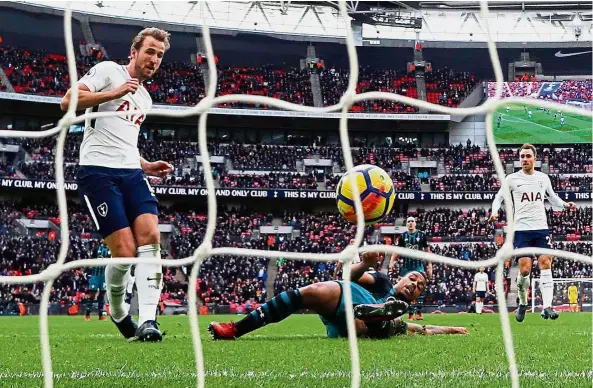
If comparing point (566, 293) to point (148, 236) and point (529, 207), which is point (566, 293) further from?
point (148, 236)

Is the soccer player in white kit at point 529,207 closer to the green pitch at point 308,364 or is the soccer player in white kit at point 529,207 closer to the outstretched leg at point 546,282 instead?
the outstretched leg at point 546,282

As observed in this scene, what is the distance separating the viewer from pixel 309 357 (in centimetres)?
415

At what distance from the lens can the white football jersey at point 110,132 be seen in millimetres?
4766

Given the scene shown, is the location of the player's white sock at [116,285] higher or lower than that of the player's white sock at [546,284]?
higher

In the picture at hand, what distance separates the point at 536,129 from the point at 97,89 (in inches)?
1166

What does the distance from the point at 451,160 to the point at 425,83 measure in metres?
4.45

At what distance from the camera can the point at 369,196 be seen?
518cm

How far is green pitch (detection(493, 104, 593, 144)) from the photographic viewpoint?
31525 millimetres

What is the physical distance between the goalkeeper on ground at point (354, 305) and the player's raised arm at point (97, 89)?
5.64 ft

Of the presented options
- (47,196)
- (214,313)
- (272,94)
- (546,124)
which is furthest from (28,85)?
(546,124)

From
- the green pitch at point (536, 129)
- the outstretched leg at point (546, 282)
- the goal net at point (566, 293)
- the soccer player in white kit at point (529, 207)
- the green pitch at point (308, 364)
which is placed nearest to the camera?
the green pitch at point (308, 364)

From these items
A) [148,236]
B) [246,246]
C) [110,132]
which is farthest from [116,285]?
[246,246]

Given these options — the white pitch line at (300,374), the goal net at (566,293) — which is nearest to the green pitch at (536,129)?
the goal net at (566,293)

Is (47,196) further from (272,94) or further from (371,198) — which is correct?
(371,198)
